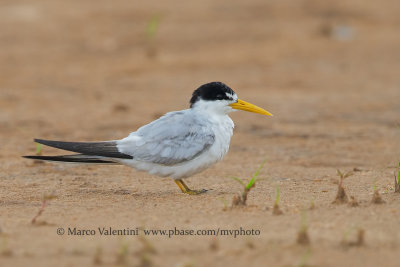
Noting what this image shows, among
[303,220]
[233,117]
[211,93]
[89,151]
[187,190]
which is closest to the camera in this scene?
[303,220]

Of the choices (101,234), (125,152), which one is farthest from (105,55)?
(101,234)

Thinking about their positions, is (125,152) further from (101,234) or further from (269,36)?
(269,36)

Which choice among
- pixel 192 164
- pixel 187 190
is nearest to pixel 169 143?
pixel 192 164

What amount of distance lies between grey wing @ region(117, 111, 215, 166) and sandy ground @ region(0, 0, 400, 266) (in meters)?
0.30

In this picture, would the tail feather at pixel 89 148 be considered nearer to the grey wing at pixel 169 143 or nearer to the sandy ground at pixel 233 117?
the grey wing at pixel 169 143

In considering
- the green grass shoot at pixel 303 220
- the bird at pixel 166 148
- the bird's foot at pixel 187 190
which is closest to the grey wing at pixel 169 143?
the bird at pixel 166 148

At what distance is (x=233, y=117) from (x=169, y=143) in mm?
3645

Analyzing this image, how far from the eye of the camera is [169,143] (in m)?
5.35

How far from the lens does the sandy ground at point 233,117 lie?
3994 mm

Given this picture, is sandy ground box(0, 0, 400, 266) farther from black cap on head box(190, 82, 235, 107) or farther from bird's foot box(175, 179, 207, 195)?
black cap on head box(190, 82, 235, 107)

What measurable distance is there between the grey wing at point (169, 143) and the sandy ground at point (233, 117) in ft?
0.99

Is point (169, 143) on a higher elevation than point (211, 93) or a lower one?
lower

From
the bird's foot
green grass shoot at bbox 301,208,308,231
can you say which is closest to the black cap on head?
the bird's foot

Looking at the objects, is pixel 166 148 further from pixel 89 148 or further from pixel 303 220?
pixel 303 220
